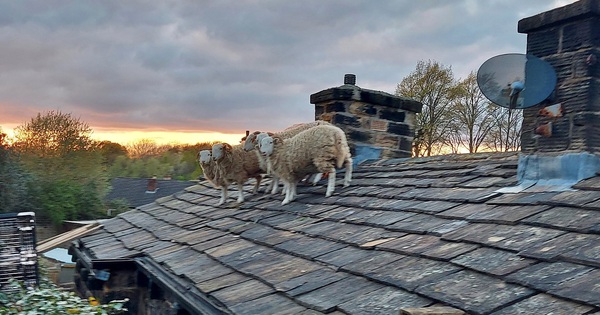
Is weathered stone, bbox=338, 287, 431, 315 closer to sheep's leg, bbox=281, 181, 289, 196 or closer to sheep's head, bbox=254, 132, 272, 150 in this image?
sheep's leg, bbox=281, 181, 289, 196

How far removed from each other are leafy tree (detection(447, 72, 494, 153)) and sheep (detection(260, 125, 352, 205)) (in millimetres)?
11438

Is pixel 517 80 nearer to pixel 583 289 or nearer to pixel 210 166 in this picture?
pixel 583 289

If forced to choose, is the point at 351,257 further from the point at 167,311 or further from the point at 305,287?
the point at 167,311

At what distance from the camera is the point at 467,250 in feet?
9.17

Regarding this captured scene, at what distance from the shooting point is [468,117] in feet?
54.6

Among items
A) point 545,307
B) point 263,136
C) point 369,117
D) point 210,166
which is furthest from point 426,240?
point 369,117

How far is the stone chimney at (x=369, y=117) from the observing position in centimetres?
715

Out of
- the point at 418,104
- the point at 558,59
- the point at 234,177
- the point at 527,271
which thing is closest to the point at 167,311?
the point at 234,177

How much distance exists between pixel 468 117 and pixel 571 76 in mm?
13363

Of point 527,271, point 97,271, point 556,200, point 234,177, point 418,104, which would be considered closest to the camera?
point 527,271

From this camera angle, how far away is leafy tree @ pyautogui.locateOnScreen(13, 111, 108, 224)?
2470 centimetres

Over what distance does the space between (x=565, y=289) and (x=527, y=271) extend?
0.87ft

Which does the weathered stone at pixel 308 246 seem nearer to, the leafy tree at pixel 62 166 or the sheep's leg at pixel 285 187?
the sheep's leg at pixel 285 187

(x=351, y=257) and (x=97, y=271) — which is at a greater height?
(x=351, y=257)
